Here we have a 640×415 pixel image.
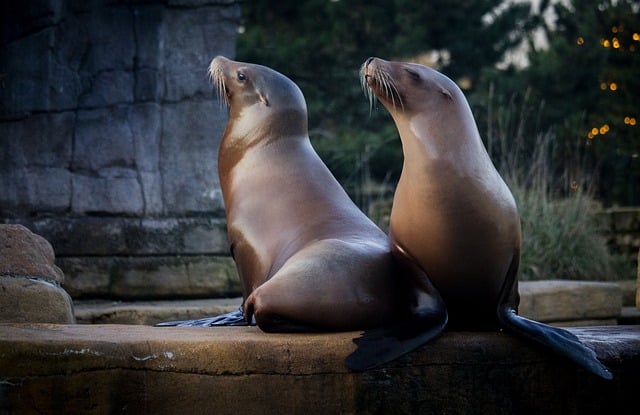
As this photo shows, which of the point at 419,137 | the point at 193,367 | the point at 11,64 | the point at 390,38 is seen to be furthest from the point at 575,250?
the point at 390,38

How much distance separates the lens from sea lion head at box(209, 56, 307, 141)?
4.43 m

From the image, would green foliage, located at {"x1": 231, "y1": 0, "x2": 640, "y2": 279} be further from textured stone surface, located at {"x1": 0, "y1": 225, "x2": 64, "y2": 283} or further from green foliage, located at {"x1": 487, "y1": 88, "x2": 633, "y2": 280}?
textured stone surface, located at {"x1": 0, "y1": 225, "x2": 64, "y2": 283}

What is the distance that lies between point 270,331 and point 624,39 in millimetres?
12663

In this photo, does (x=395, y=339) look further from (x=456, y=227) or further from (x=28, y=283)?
(x=28, y=283)

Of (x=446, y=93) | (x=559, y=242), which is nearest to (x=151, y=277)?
(x=446, y=93)

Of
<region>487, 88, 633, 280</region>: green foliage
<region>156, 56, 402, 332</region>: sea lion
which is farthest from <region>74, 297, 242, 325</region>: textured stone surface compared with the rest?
<region>487, 88, 633, 280</region>: green foliage

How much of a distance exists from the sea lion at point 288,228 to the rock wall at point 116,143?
2047 mm

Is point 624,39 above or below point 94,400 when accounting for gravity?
above

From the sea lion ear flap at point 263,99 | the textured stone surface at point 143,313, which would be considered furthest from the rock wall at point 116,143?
the sea lion ear flap at point 263,99

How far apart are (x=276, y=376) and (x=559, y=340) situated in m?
0.97

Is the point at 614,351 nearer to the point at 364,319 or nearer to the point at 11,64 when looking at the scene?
the point at 364,319

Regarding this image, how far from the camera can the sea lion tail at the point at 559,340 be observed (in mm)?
3209

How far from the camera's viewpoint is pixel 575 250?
920 centimetres

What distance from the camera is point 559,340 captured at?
3320mm
